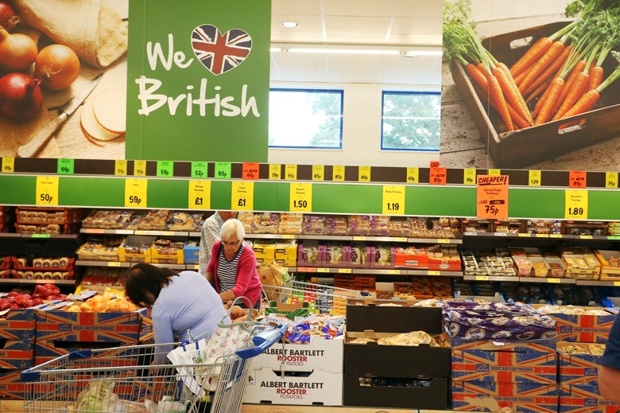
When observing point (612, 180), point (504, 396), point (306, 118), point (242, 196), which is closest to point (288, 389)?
point (504, 396)

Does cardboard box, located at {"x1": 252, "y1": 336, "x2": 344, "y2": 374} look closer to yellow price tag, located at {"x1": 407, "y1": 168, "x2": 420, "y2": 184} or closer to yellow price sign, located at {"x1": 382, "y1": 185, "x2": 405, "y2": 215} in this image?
yellow price sign, located at {"x1": 382, "y1": 185, "x2": 405, "y2": 215}

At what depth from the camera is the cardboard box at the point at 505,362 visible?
327 centimetres

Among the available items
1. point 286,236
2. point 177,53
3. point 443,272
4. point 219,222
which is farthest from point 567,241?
point 177,53

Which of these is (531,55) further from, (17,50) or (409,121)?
(409,121)

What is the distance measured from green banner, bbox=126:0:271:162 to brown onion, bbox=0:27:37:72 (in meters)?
0.55

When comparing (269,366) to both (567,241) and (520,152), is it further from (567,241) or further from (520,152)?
(567,241)

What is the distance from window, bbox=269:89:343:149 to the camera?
42.6 feet

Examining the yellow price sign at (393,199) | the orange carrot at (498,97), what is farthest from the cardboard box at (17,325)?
the orange carrot at (498,97)

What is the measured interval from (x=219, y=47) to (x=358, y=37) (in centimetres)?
545

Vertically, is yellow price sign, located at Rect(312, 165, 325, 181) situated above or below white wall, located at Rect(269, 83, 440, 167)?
below

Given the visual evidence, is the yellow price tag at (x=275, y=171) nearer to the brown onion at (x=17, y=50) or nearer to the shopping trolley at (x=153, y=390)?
the brown onion at (x=17, y=50)

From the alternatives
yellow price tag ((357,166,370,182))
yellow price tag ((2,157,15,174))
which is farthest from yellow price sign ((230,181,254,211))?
yellow price tag ((2,157,15,174))

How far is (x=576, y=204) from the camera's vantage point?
4.41 m

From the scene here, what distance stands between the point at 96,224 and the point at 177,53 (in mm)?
4129
